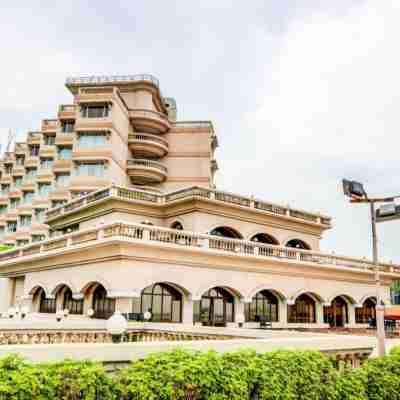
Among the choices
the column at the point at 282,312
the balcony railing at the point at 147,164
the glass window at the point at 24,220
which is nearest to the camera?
the column at the point at 282,312

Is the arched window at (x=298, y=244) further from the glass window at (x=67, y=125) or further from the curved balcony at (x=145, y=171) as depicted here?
the glass window at (x=67, y=125)

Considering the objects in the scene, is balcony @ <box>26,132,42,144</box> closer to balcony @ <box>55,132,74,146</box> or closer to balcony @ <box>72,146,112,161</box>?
balcony @ <box>55,132,74,146</box>

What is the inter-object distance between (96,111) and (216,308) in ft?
87.6

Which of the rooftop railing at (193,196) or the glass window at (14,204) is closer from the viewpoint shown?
the rooftop railing at (193,196)

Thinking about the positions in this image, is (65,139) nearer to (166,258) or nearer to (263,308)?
(166,258)

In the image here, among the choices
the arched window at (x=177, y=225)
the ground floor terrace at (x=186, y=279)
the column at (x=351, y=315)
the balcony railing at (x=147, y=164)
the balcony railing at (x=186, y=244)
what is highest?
the balcony railing at (x=147, y=164)

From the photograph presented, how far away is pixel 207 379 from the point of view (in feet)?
22.2

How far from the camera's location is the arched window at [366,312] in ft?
102

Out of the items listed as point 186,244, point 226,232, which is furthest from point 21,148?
point 186,244

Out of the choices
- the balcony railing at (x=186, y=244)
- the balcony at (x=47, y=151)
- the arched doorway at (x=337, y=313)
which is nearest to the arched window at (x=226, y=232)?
the balcony railing at (x=186, y=244)

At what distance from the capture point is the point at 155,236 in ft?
66.7

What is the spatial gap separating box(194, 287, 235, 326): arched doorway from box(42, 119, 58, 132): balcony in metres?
40.2

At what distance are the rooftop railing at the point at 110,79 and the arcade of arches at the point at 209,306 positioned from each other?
2848 cm

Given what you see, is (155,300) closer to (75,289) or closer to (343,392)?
(75,289)
